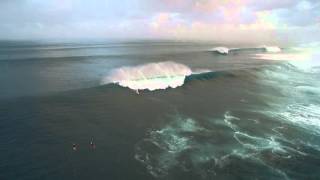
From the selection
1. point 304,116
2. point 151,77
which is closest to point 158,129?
point 304,116

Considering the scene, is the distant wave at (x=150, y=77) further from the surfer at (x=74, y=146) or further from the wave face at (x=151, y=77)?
the surfer at (x=74, y=146)

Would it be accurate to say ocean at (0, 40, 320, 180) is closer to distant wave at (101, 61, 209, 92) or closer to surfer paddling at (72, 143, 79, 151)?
surfer paddling at (72, 143, 79, 151)

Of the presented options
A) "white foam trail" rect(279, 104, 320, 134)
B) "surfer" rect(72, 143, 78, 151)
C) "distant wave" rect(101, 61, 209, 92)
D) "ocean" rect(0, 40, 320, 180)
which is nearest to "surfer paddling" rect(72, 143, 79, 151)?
"surfer" rect(72, 143, 78, 151)

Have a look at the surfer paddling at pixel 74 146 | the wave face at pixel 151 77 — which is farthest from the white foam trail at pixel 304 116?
the surfer paddling at pixel 74 146

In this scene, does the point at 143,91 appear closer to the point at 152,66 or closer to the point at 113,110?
the point at 113,110

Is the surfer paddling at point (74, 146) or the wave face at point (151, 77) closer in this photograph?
the surfer paddling at point (74, 146)

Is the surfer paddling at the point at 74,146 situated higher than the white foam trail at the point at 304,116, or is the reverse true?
the surfer paddling at the point at 74,146
